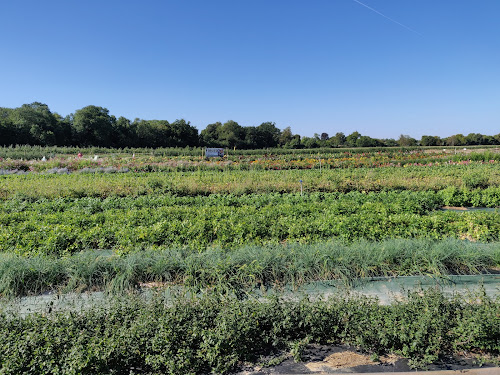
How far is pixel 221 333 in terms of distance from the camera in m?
3.34

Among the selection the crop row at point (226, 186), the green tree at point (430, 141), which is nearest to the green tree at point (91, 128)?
the crop row at point (226, 186)

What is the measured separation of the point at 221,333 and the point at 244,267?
65.0 inches

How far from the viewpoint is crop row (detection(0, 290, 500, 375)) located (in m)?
3.02

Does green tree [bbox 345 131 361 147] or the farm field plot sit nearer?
the farm field plot

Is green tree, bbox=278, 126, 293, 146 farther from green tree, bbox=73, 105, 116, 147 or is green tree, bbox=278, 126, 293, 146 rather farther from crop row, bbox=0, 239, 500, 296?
crop row, bbox=0, 239, 500, 296

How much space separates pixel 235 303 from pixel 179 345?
0.80 metres

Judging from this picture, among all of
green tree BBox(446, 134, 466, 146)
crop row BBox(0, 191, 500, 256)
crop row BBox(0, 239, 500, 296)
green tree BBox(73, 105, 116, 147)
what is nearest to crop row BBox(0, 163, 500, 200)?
crop row BBox(0, 191, 500, 256)

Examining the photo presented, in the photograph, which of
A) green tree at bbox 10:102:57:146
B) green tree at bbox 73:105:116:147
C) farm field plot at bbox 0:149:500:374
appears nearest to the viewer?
farm field plot at bbox 0:149:500:374

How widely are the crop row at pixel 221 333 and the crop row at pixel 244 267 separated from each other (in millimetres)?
1056

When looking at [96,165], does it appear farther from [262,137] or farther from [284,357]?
[262,137]

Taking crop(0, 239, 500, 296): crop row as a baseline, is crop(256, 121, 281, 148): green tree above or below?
above

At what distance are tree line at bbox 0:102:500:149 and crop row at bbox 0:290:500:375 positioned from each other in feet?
171

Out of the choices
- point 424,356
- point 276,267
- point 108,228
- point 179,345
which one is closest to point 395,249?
point 276,267

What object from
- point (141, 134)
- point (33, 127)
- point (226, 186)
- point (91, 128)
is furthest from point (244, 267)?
point (141, 134)
